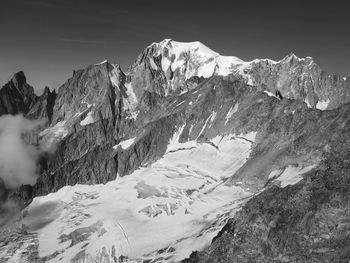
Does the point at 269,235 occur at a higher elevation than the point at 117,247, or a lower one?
higher

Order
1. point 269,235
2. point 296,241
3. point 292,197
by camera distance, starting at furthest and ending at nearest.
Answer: point 292,197
point 269,235
point 296,241

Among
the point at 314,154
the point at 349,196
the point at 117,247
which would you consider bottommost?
the point at 117,247

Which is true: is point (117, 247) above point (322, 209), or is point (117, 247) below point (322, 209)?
below

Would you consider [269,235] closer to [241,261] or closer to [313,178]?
[241,261]

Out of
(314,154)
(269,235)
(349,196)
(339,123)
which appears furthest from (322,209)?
(339,123)

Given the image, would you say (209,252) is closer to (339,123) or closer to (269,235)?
(269,235)

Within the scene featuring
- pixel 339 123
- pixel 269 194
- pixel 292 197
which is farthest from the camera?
pixel 339 123

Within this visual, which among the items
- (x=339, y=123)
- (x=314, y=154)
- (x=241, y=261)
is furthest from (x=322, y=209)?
(x=339, y=123)

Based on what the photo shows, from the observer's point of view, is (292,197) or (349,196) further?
(292,197)

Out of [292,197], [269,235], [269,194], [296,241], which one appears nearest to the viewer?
[296,241]
